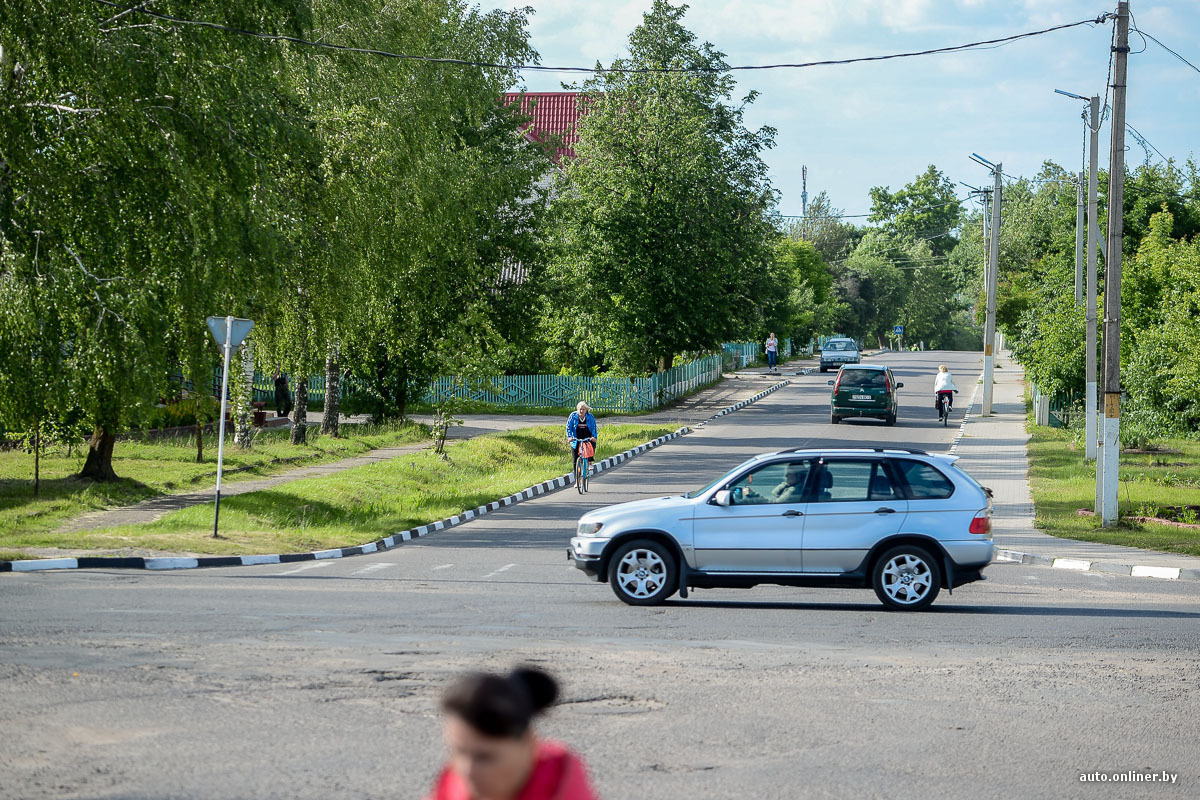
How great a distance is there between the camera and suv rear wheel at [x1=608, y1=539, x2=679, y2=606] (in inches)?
503

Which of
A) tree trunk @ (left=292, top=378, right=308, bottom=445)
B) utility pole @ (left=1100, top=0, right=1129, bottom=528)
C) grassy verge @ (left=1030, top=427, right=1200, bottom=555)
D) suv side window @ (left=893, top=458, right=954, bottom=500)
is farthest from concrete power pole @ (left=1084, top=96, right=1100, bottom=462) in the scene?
tree trunk @ (left=292, top=378, right=308, bottom=445)

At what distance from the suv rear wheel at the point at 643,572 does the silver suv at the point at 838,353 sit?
2294 inches

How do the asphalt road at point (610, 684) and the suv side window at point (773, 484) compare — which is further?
the suv side window at point (773, 484)

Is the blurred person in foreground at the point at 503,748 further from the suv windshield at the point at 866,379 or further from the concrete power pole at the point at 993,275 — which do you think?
the concrete power pole at the point at 993,275

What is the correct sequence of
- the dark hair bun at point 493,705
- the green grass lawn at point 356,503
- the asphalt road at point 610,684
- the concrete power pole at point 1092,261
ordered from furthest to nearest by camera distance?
the concrete power pole at point 1092,261
the green grass lawn at point 356,503
the asphalt road at point 610,684
the dark hair bun at point 493,705

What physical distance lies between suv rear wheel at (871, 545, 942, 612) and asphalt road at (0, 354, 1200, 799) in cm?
24

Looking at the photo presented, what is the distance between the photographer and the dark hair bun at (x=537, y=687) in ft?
8.38

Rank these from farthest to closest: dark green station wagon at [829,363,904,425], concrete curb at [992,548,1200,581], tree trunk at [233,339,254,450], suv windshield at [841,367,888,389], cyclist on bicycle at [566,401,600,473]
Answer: suv windshield at [841,367,888,389] < dark green station wagon at [829,363,904,425] < cyclist on bicycle at [566,401,600,473] < tree trunk at [233,339,254,450] < concrete curb at [992,548,1200,581]

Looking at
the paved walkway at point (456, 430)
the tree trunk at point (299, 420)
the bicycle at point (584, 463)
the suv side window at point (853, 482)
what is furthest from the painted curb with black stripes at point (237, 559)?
the tree trunk at point (299, 420)

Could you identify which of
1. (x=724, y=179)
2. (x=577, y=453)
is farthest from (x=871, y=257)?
(x=577, y=453)

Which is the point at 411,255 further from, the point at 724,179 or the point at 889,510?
the point at 724,179

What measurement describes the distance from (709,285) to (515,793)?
4535cm

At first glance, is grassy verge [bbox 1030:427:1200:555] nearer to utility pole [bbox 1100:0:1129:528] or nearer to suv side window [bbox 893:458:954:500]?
utility pole [bbox 1100:0:1129:528]

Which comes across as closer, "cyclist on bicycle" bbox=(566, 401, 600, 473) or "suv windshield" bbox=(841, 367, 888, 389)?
"cyclist on bicycle" bbox=(566, 401, 600, 473)
